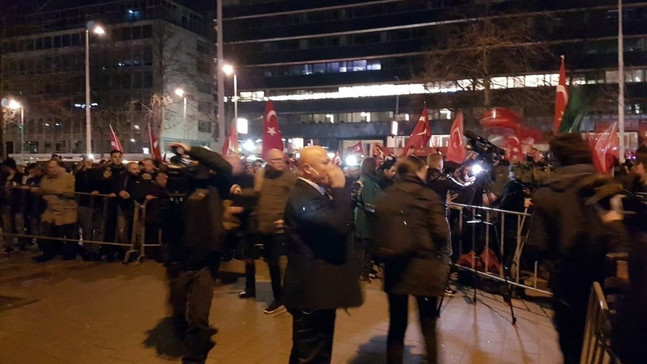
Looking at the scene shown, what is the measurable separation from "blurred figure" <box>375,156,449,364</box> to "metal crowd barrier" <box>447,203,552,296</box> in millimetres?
2838

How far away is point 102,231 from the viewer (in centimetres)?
1002

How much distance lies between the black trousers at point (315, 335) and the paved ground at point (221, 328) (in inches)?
50.2

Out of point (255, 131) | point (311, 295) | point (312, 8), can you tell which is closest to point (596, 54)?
point (312, 8)

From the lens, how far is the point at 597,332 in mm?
3615

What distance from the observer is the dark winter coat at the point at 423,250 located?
4.31m

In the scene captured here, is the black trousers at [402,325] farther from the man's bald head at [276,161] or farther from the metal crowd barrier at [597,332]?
the man's bald head at [276,161]

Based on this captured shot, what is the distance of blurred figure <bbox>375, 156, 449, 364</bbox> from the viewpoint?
4277mm

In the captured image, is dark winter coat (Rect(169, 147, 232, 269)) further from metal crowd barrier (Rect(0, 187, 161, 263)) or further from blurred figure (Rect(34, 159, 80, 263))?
blurred figure (Rect(34, 159, 80, 263))

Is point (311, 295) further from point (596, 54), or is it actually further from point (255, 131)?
point (255, 131)

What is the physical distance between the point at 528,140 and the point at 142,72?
186ft

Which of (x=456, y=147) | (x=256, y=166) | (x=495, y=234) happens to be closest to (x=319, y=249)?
(x=495, y=234)

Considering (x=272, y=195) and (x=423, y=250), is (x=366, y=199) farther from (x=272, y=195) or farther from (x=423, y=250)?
(x=423, y=250)

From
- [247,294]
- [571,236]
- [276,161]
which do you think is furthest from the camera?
[247,294]

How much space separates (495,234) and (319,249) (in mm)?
4503
